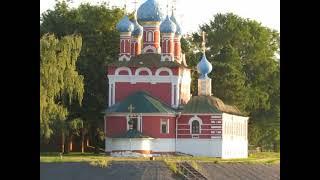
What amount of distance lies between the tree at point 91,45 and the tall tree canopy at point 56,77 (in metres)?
0.32

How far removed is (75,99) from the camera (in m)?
17.1

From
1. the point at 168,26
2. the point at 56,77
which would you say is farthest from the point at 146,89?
the point at 56,77

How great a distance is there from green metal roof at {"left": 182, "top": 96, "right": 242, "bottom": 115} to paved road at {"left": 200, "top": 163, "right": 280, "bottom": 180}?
95cm

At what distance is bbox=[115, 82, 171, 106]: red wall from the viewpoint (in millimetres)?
17312

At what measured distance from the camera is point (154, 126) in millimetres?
17188

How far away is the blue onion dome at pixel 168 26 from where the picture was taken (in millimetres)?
17219

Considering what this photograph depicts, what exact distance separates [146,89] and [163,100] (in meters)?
0.32

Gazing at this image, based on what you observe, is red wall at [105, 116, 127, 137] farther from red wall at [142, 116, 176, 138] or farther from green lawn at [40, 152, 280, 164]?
green lawn at [40, 152, 280, 164]

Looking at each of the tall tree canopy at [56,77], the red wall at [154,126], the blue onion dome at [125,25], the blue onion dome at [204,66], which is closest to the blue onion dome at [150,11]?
the blue onion dome at [125,25]

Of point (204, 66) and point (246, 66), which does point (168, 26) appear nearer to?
point (204, 66)

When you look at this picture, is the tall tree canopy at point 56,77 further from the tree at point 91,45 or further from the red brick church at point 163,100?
the red brick church at point 163,100
